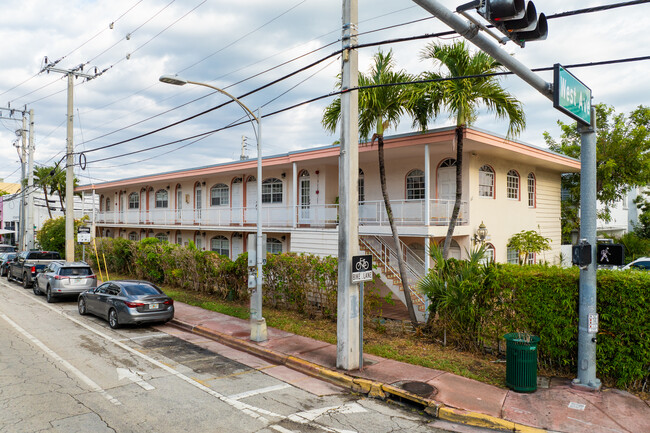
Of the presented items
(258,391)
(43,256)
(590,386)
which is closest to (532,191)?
(590,386)

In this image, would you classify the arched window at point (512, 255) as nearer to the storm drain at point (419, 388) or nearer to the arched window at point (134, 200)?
the storm drain at point (419, 388)

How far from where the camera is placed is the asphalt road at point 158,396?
6.54 m

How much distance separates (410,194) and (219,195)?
14.6m

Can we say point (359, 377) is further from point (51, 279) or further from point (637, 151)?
point (637, 151)

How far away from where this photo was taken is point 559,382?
8414mm

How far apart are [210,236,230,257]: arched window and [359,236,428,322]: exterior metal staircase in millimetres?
13040

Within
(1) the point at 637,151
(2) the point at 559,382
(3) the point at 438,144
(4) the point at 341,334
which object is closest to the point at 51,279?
(4) the point at 341,334

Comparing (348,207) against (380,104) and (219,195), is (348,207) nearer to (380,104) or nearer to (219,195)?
(380,104)

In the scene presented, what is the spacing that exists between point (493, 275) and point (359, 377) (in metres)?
3.84

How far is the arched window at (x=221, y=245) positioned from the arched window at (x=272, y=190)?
479 cm

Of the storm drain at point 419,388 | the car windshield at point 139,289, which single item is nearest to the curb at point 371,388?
the storm drain at point 419,388

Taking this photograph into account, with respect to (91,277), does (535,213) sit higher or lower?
higher

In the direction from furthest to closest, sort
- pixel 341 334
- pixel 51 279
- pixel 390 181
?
pixel 390 181 < pixel 51 279 < pixel 341 334

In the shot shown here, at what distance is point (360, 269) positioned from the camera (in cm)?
923
